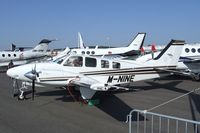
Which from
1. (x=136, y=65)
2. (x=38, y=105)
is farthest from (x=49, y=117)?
(x=136, y=65)

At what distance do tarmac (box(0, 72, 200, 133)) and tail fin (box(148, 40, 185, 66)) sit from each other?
4.72ft

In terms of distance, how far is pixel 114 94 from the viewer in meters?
12.8

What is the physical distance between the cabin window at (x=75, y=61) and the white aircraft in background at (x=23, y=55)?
64.0 feet

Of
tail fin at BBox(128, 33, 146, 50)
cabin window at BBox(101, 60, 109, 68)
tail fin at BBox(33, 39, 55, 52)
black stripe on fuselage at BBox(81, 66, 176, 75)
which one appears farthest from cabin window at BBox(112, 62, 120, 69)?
tail fin at BBox(33, 39, 55, 52)

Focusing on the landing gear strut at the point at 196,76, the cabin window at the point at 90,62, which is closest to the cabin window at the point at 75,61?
the cabin window at the point at 90,62

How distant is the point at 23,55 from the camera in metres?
33.0

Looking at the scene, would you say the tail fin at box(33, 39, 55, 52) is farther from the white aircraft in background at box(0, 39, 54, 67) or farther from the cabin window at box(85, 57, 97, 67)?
the cabin window at box(85, 57, 97, 67)

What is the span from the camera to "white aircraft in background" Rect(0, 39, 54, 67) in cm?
3147

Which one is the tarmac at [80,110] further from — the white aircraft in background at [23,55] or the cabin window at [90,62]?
the white aircraft in background at [23,55]

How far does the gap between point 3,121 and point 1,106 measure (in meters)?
2.43

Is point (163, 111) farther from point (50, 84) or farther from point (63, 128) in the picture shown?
point (50, 84)

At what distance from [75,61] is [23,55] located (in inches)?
899

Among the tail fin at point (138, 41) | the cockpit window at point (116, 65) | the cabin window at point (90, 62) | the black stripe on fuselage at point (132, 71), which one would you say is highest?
the tail fin at point (138, 41)

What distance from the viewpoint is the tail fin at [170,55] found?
13.6 meters
